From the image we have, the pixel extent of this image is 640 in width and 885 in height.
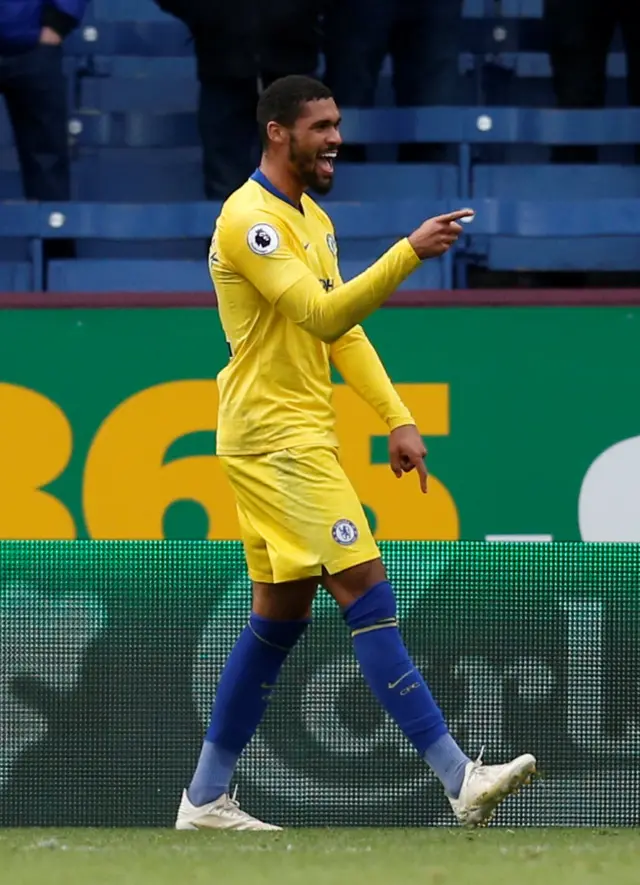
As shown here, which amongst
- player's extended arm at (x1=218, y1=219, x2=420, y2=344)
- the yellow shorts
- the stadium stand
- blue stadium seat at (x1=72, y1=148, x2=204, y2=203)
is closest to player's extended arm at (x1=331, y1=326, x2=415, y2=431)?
the yellow shorts

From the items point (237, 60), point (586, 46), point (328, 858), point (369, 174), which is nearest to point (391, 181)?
point (369, 174)

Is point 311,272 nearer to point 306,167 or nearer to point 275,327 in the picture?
point 275,327

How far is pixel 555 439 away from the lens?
23.9 feet

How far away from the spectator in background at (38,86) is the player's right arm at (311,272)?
3.14 meters

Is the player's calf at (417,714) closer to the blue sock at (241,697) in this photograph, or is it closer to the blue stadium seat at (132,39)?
the blue sock at (241,697)

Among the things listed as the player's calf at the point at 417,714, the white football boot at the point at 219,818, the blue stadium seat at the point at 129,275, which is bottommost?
the white football boot at the point at 219,818

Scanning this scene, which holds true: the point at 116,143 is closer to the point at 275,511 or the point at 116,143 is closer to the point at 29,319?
the point at 29,319

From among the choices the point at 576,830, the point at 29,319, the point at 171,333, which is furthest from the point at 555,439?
the point at 576,830

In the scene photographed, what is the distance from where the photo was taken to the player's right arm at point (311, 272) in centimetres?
423

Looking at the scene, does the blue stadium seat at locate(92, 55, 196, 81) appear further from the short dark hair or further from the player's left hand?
the player's left hand

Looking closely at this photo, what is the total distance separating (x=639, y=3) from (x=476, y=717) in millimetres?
3343

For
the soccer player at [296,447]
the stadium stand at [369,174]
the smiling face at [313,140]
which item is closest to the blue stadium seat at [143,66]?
the stadium stand at [369,174]

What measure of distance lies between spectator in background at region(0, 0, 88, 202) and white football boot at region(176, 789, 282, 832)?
133 inches

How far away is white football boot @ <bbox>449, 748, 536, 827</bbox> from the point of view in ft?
13.9
